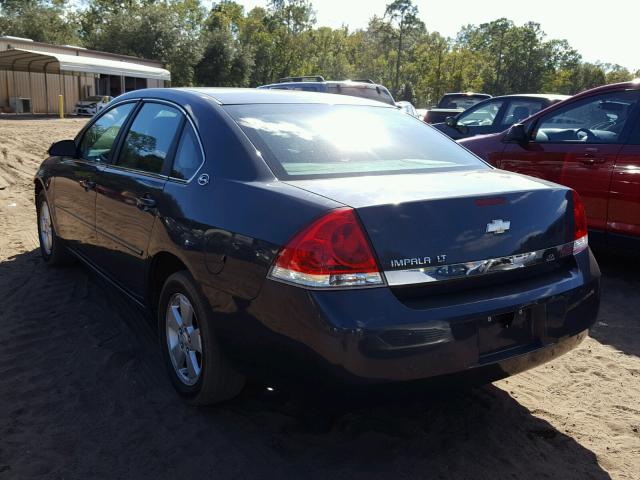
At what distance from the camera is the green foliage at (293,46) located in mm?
48125

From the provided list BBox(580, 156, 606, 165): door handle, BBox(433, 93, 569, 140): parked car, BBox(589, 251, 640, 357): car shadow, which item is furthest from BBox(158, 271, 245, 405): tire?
BBox(433, 93, 569, 140): parked car

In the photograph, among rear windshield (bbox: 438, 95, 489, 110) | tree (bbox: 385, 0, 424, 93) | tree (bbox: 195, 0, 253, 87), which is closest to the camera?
rear windshield (bbox: 438, 95, 489, 110)

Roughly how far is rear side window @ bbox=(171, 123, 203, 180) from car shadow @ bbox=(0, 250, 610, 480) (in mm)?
1197

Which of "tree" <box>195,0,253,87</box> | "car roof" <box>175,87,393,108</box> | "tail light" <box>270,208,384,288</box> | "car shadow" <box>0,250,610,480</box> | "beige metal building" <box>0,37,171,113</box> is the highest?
"tree" <box>195,0,253,87</box>

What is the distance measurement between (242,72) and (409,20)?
115ft

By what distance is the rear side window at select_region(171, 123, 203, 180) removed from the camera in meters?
3.14

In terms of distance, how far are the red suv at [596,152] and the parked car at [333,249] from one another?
226 cm

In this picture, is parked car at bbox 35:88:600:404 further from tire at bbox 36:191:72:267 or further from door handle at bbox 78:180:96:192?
tire at bbox 36:191:72:267

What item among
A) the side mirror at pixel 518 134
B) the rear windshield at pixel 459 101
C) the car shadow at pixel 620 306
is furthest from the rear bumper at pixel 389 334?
the rear windshield at pixel 459 101

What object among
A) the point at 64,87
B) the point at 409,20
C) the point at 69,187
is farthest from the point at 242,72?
the point at 69,187

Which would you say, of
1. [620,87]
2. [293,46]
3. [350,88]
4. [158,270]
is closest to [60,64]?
[350,88]

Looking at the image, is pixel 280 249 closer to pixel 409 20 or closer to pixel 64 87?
pixel 64 87

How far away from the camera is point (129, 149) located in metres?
3.94

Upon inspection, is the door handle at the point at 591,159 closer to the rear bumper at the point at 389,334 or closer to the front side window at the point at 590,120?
the front side window at the point at 590,120
